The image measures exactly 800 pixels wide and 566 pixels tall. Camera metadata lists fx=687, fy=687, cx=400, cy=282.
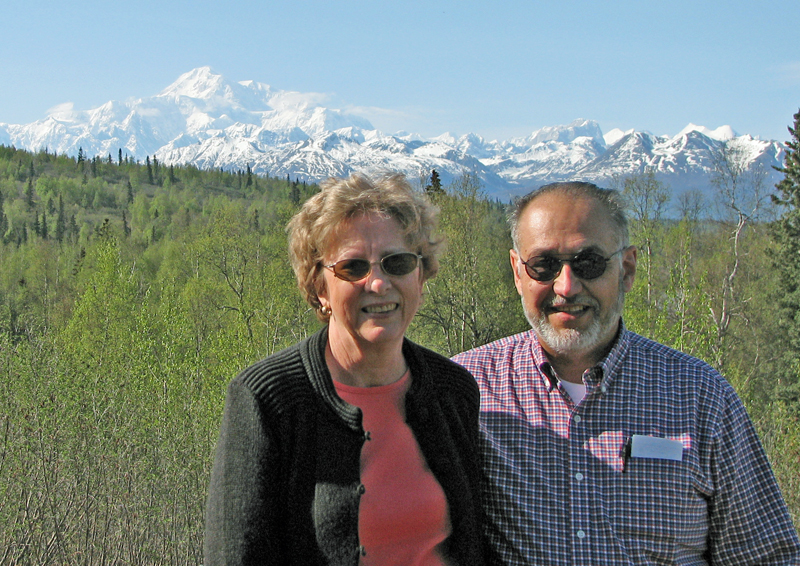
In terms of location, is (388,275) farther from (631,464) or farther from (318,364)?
(631,464)

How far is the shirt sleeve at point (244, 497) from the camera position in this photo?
2197 millimetres

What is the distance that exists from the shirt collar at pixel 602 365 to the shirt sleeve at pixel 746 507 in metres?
0.48

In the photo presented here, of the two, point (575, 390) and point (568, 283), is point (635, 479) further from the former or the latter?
point (568, 283)

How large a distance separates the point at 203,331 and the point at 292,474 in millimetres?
29968

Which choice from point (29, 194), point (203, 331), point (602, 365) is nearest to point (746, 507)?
point (602, 365)

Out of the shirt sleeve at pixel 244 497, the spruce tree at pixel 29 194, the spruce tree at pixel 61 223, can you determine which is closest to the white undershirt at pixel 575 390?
the shirt sleeve at pixel 244 497

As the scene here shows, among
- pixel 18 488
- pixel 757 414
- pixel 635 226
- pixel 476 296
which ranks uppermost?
pixel 635 226

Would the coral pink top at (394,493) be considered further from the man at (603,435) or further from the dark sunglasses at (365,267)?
the man at (603,435)

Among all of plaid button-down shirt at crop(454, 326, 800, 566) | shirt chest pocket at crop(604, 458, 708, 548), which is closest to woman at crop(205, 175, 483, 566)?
plaid button-down shirt at crop(454, 326, 800, 566)

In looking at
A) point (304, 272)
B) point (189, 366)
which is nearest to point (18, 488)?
point (189, 366)

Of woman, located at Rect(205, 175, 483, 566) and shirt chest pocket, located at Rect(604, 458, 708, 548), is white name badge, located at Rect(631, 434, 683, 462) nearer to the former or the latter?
shirt chest pocket, located at Rect(604, 458, 708, 548)

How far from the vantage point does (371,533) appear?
93.2 inches

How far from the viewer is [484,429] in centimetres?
308

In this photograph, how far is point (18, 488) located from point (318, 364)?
7689 mm
